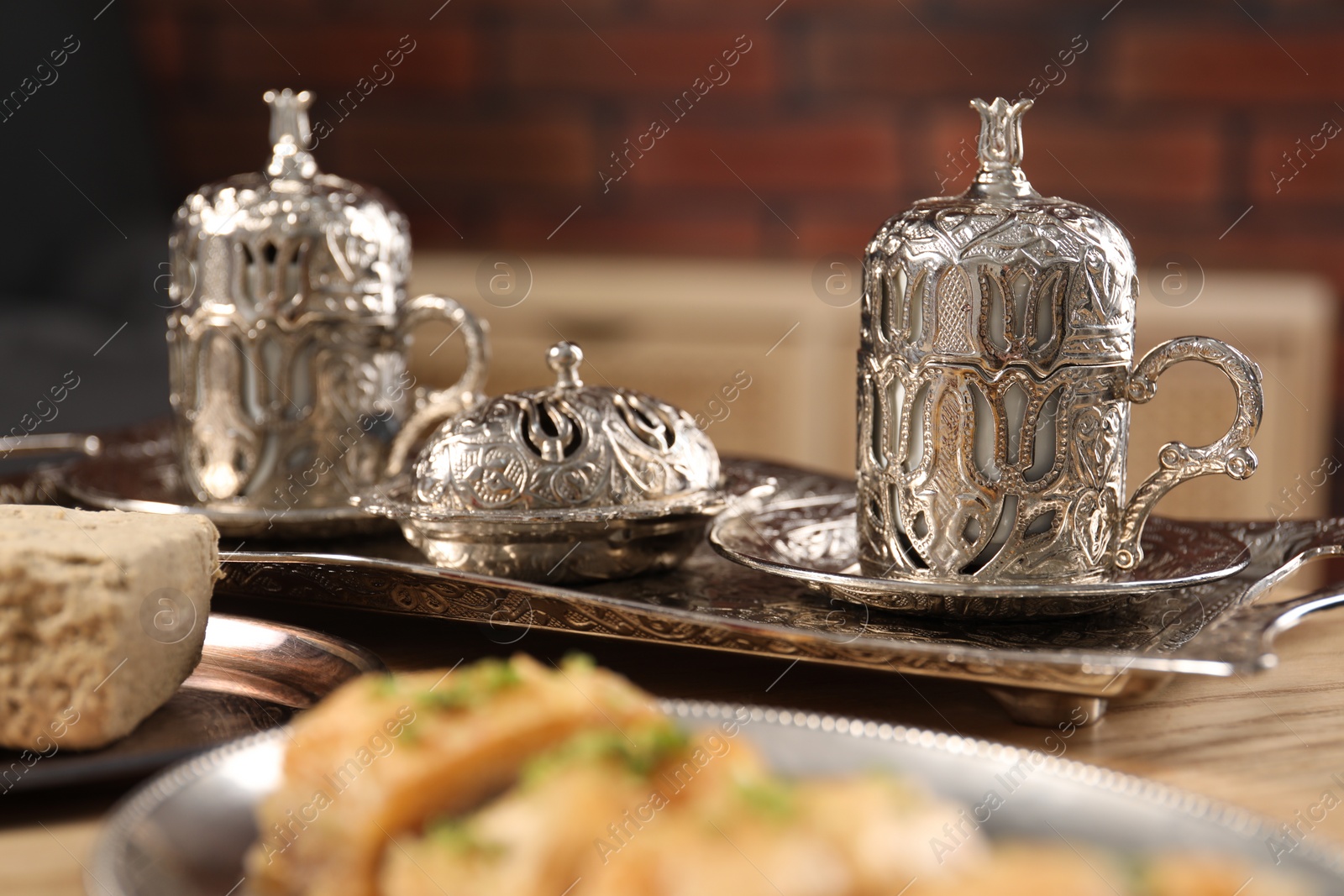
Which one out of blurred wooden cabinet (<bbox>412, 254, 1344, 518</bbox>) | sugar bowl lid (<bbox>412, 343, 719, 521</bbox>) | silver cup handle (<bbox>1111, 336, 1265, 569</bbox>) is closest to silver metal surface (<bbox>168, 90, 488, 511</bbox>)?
sugar bowl lid (<bbox>412, 343, 719, 521</bbox>)

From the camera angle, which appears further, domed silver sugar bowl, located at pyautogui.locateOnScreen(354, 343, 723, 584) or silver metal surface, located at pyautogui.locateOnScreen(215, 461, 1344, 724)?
domed silver sugar bowl, located at pyautogui.locateOnScreen(354, 343, 723, 584)

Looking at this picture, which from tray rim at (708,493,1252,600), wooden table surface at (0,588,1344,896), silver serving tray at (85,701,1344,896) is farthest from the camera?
tray rim at (708,493,1252,600)

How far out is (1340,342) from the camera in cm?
220

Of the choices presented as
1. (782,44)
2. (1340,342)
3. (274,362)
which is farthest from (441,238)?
(274,362)

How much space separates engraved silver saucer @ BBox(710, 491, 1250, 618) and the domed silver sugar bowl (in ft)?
0.11

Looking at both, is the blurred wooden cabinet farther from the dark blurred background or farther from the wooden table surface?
the wooden table surface

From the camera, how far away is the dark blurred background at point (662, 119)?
7.22ft

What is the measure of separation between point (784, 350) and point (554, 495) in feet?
4.76

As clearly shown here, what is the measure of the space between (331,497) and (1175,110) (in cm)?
171

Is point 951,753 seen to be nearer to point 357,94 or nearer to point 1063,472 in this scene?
point 1063,472

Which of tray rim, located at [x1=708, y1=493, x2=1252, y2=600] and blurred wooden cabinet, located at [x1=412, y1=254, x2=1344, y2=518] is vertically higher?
tray rim, located at [x1=708, y1=493, x2=1252, y2=600]

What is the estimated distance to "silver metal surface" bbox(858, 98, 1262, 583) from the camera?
717 millimetres

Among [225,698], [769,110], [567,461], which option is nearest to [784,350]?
[769,110]

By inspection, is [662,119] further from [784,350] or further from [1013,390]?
[1013,390]
